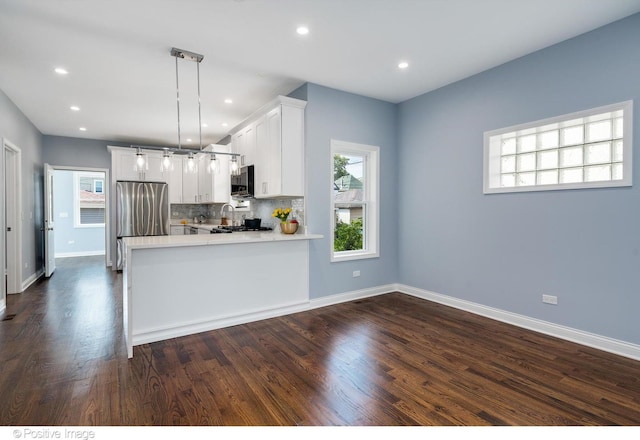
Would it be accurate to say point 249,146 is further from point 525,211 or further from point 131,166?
point 525,211

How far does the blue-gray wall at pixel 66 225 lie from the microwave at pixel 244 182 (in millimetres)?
6470

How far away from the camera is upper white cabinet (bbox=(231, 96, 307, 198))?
13.3ft

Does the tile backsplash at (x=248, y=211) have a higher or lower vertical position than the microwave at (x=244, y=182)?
lower

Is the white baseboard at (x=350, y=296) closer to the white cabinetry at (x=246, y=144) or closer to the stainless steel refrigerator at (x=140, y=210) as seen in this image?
the white cabinetry at (x=246, y=144)

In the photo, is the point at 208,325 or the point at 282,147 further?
the point at 282,147

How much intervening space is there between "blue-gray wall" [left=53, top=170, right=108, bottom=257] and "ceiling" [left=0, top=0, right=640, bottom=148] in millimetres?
4780

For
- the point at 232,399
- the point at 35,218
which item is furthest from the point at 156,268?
the point at 35,218

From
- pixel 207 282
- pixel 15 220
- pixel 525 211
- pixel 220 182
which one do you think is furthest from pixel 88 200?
pixel 525 211

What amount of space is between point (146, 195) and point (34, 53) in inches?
156

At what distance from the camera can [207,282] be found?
3391mm

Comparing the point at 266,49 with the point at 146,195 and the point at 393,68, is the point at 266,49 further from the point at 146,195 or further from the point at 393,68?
the point at 146,195

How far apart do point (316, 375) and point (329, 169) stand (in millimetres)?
2597

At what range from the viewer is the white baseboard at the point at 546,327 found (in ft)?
9.14

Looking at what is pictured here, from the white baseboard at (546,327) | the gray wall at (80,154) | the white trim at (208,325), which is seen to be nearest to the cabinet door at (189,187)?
the gray wall at (80,154)
